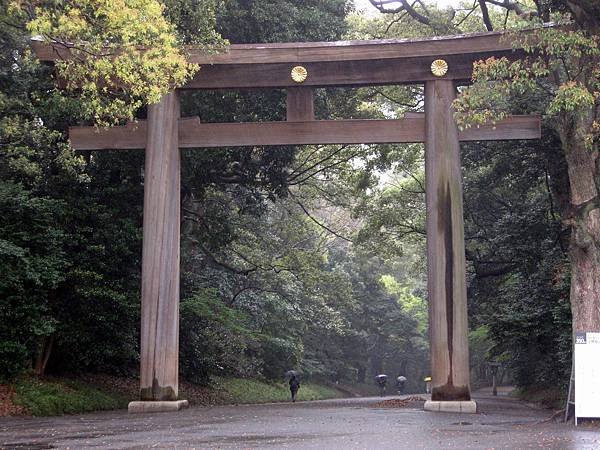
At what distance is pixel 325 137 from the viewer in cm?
1593

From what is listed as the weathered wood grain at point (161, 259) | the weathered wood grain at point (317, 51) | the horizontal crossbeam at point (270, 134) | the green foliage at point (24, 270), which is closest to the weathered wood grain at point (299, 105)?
the horizontal crossbeam at point (270, 134)

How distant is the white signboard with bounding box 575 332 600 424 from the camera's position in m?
11.8

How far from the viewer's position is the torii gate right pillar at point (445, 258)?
1479 cm

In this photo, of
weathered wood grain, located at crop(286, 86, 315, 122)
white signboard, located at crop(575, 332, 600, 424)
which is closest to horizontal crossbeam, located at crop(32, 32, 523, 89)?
weathered wood grain, located at crop(286, 86, 315, 122)

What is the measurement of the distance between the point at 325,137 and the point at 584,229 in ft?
18.2

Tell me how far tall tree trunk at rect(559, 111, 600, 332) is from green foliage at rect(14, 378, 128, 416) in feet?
33.6

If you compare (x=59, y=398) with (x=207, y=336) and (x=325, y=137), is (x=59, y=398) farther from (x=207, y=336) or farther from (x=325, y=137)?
(x=207, y=336)

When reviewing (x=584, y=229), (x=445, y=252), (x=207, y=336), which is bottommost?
(x=207, y=336)

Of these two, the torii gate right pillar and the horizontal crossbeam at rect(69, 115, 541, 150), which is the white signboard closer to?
the torii gate right pillar

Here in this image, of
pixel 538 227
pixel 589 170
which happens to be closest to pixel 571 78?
pixel 589 170

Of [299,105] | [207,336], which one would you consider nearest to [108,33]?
[299,105]

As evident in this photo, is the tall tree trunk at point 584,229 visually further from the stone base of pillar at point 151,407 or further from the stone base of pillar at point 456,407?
the stone base of pillar at point 151,407

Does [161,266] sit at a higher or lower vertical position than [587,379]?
higher

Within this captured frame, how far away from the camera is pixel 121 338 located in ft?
61.7
